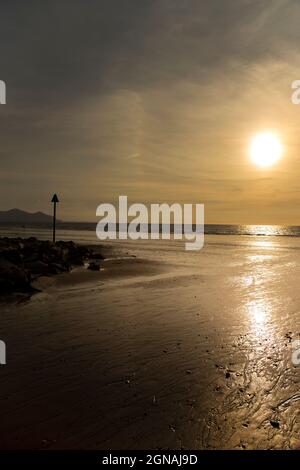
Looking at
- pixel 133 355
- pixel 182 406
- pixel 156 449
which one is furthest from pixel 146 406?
pixel 133 355

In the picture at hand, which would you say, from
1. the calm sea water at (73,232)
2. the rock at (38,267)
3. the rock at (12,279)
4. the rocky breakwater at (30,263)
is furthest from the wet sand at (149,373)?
the calm sea water at (73,232)

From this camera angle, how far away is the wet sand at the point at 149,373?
208 inches

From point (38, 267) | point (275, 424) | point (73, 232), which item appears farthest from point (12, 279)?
point (73, 232)

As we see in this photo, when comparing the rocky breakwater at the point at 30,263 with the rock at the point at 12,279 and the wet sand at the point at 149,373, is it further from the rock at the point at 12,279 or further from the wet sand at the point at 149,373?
the wet sand at the point at 149,373

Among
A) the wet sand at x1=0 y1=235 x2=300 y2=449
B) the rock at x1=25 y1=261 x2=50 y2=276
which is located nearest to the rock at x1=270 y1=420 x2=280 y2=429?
the wet sand at x1=0 y1=235 x2=300 y2=449

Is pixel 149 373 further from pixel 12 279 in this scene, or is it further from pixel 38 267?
pixel 38 267

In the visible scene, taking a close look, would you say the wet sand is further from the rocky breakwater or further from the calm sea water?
the calm sea water

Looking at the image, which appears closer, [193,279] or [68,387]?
[68,387]

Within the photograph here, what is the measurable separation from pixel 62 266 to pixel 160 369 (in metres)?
14.6

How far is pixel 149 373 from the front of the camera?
738cm

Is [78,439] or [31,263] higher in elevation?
[31,263]

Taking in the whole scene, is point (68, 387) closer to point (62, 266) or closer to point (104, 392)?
point (104, 392)
